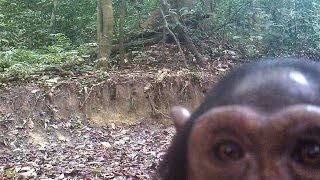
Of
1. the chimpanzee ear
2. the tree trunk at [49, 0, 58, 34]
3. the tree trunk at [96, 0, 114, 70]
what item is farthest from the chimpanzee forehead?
the tree trunk at [49, 0, 58, 34]

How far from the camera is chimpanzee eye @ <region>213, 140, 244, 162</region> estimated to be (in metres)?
2.27

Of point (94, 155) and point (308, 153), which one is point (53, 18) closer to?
point (94, 155)

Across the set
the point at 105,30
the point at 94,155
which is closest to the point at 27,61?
the point at 105,30

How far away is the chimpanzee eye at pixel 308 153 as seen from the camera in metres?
2.17

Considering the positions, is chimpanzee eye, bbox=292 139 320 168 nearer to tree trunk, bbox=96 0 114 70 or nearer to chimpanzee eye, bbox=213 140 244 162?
chimpanzee eye, bbox=213 140 244 162

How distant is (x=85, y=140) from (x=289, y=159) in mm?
5677

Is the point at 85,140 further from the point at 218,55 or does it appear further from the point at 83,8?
the point at 83,8

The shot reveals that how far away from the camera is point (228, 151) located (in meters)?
2.29

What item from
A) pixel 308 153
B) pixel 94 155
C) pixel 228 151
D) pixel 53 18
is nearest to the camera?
pixel 308 153

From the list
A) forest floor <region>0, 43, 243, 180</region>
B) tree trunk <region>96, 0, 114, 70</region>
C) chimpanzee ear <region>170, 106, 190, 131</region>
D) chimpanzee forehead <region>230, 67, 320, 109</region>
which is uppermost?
chimpanzee forehead <region>230, 67, 320, 109</region>

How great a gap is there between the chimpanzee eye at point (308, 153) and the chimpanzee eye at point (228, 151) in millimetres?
206

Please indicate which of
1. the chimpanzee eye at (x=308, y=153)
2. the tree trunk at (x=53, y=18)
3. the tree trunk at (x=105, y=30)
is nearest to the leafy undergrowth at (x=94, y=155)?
the tree trunk at (x=105, y=30)

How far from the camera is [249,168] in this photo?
2.23m

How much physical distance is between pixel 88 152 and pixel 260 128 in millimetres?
4940
